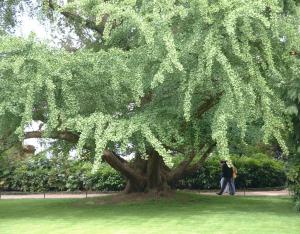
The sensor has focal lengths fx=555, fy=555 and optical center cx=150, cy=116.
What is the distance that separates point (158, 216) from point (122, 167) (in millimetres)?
4548

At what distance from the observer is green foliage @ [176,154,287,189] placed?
2445cm

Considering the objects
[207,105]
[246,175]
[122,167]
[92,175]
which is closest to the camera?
[207,105]

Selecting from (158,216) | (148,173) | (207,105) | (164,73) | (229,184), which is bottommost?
(158,216)

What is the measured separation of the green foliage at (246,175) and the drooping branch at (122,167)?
600cm

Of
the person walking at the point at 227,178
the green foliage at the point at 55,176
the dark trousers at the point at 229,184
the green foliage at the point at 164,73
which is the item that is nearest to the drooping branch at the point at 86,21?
the green foliage at the point at 164,73

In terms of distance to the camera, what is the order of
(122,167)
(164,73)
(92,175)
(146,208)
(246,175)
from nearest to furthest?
(164,73) → (146,208) → (122,167) → (246,175) → (92,175)

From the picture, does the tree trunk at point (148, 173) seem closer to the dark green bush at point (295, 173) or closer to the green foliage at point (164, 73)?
the dark green bush at point (295, 173)

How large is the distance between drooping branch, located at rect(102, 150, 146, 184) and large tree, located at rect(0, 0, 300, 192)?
2.75 metres

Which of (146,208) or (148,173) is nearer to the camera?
(146,208)

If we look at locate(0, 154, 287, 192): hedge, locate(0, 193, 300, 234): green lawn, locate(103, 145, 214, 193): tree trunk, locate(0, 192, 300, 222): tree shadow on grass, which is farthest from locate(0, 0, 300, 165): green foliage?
locate(0, 154, 287, 192): hedge

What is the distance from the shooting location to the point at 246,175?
80.5 ft

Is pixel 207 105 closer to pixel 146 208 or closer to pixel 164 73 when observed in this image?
pixel 164 73

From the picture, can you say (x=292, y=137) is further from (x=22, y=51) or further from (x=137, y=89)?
(x=22, y=51)

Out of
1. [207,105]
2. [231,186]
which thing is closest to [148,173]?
[231,186]
